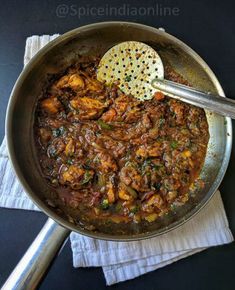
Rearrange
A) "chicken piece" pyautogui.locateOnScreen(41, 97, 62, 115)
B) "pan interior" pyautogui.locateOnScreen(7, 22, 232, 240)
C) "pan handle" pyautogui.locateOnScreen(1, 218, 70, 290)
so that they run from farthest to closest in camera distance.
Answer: "chicken piece" pyautogui.locateOnScreen(41, 97, 62, 115) → "pan interior" pyautogui.locateOnScreen(7, 22, 232, 240) → "pan handle" pyautogui.locateOnScreen(1, 218, 70, 290)

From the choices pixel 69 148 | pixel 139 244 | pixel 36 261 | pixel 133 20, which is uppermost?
pixel 133 20

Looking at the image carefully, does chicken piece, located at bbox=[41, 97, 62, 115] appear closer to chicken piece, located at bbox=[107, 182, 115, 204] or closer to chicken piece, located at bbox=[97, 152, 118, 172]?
chicken piece, located at bbox=[97, 152, 118, 172]

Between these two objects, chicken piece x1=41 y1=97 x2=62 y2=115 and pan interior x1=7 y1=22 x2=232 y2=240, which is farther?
chicken piece x1=41 y1=97 x2=62 y2=115

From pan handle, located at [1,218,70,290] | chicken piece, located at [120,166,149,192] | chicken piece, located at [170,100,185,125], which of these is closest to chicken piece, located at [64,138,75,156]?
chicken piece, located at [120,166,149,192]

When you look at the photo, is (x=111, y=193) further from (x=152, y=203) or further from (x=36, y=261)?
(x=36, y=261)

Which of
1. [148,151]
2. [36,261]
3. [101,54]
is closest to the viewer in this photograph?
[36,261]

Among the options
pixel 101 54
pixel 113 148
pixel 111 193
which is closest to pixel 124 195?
pixel 111 193

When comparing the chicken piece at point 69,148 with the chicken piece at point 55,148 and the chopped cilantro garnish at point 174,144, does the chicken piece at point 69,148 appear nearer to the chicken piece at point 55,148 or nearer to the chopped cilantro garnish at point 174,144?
the chicken piece at point 55,148

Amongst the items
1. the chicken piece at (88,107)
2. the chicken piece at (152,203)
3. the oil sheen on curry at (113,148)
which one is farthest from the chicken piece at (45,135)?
the chicken piece at (152,203)
